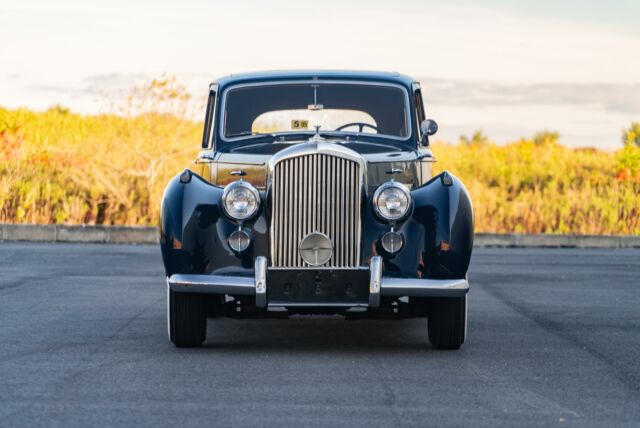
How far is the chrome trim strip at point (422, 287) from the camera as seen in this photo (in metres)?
9.22

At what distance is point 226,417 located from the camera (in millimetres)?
6793

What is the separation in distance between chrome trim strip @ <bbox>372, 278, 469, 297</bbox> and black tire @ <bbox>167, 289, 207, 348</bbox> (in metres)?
1.46

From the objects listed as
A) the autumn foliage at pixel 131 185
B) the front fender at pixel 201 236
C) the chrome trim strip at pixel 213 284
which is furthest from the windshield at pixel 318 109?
the autumn foliage at pixel 131 185

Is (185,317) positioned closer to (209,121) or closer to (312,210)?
(312,210)

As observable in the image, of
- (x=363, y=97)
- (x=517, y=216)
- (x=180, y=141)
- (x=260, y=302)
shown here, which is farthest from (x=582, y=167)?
(x=260, y=302)

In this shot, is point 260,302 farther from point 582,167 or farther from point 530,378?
point 582,167

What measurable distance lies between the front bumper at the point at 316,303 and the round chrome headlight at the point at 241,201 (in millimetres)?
387

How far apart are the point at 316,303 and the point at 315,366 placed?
0.52 meters

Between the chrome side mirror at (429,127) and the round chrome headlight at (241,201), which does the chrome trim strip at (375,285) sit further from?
the chrome side mirror at (429,127)

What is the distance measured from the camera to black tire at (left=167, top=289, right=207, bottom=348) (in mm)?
9727

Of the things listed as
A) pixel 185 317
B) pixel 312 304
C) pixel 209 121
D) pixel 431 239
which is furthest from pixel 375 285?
pixel 209 121

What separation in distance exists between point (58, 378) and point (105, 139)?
24.4 metres

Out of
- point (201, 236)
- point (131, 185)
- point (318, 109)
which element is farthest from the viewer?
point (131, 185)

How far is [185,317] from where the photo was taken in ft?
32.0
